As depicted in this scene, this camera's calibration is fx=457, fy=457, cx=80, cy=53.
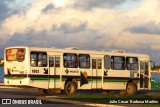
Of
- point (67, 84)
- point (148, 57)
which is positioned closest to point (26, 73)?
point (67, 84)

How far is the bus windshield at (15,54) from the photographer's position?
28672 millimetres

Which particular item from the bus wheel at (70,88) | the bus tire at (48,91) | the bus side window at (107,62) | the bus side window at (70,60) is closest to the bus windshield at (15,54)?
the bus side window at (70,60)

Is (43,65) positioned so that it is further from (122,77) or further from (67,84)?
(122,77)

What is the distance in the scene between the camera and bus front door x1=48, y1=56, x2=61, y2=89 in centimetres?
2956

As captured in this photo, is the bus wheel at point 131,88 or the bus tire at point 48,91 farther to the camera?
the bus wheel at point 131,88

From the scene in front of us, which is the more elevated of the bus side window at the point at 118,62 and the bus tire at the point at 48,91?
the bus side window at the point at 118,62

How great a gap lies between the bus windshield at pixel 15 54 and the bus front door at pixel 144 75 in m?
10.6

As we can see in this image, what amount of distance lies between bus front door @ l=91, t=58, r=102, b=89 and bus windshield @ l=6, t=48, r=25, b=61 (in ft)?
18.9

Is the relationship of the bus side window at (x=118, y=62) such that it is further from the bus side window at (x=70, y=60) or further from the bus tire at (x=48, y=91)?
the bus tire at (x=48, y=91)

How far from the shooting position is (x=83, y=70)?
103 feet

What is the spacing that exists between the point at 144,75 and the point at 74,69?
6951 mm

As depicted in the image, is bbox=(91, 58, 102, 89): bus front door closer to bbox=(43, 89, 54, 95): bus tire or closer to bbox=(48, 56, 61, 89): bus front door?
bbox=(43, 89, 54, 95): bus tire

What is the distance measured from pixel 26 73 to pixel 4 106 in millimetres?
7171

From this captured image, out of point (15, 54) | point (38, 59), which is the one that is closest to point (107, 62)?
point (38, 59)
